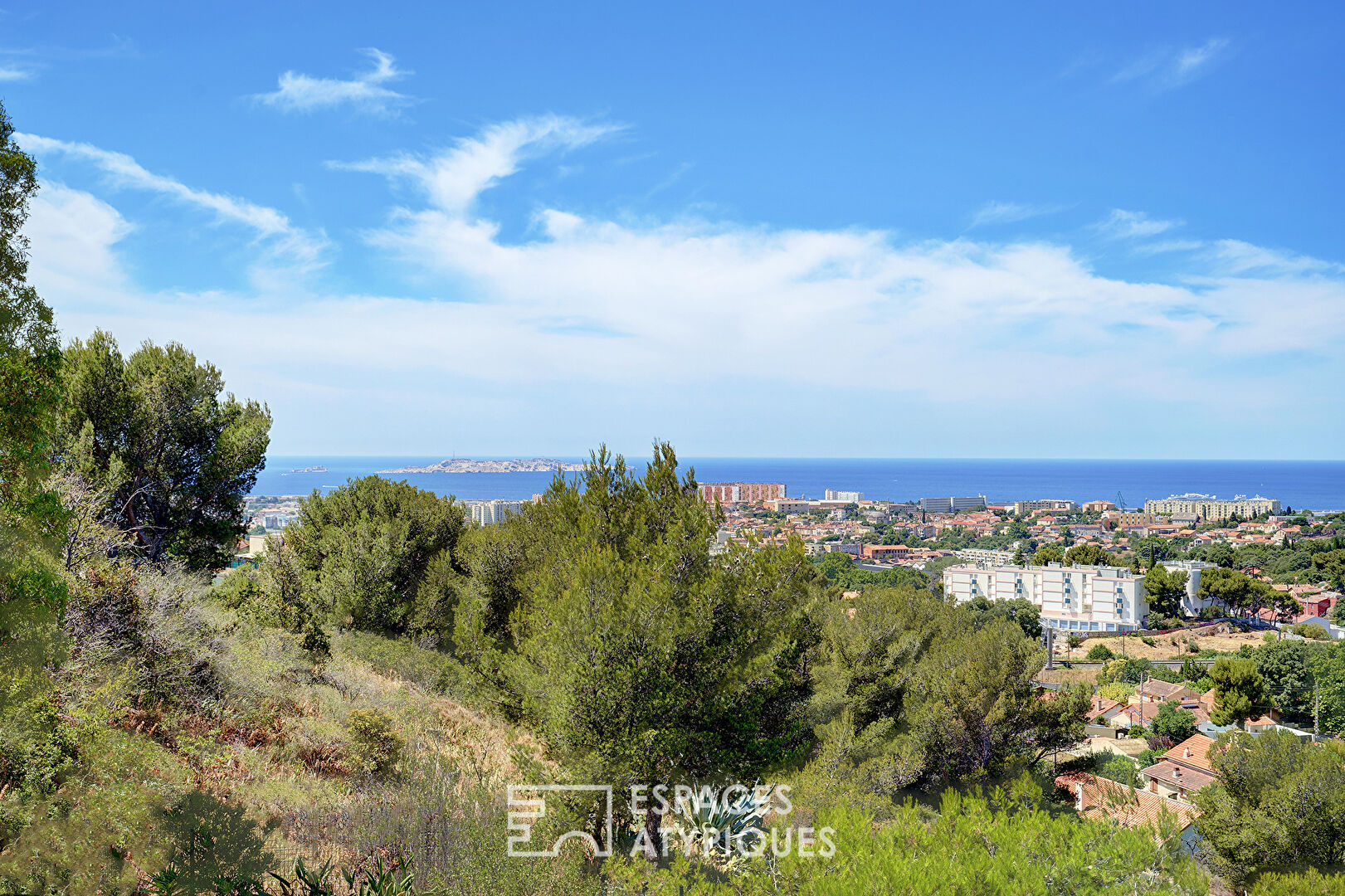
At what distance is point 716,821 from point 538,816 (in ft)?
5.58

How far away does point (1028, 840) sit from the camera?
12.6 ft

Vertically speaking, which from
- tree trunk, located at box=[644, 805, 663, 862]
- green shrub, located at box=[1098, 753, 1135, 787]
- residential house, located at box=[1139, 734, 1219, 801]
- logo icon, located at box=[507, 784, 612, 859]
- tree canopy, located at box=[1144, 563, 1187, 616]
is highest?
logo icon, located at box=[507, 784, 612, 859]

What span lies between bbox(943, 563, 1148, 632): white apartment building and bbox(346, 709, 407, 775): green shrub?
5383cm

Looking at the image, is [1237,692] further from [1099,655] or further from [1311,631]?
[1311,631]

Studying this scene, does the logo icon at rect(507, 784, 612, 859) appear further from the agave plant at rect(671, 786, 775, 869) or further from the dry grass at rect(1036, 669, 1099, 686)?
the dry grass at rect(1036, 669, 1099, 686)

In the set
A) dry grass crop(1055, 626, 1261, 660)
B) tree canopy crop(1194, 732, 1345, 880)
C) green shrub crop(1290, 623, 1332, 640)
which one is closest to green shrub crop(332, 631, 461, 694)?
tree canopy crop(1194, 732, 1345, 880)

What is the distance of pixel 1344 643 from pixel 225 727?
44883 mm

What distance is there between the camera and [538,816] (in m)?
5.62

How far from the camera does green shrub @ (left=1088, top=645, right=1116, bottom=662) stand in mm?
45475

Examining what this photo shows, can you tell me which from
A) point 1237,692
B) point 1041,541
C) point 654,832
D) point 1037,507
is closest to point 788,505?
point 1041,541

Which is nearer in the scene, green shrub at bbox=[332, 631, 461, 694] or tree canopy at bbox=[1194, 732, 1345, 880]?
tree canopy at bbox=[1194, 732, 1345, 880]

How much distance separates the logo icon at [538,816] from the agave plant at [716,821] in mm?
610

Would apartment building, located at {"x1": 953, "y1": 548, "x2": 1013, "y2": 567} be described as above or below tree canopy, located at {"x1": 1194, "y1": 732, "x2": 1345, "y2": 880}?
below

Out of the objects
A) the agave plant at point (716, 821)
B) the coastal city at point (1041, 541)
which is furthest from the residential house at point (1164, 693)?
the agave plant at point (716, 821)
